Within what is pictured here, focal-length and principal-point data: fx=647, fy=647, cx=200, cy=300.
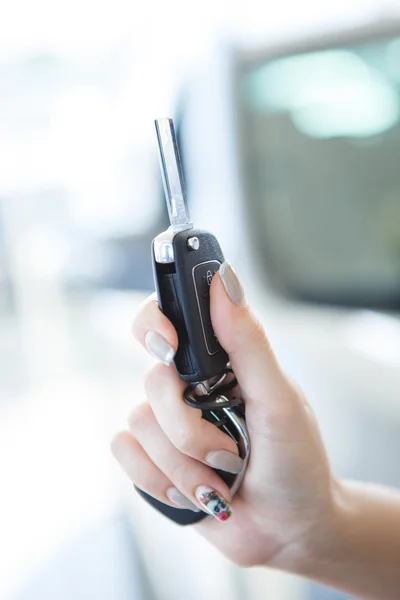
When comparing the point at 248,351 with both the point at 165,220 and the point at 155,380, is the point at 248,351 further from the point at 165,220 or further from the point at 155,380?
the point at 165,220

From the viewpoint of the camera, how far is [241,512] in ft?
2.07

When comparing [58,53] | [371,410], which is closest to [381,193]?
[371,410]

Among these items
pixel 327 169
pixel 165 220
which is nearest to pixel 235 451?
pixel 327 169

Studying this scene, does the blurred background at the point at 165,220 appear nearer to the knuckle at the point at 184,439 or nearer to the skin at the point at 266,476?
the skin at the point at 266,476

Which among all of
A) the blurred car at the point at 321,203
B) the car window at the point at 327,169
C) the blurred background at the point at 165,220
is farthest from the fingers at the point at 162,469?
the car window at the point at 327,169

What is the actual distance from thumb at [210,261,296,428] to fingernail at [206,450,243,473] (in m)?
0.04

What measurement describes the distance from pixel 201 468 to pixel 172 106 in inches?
40.7

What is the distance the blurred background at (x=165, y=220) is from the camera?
48.5 inches

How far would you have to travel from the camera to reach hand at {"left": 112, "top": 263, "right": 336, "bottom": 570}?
1.61ft

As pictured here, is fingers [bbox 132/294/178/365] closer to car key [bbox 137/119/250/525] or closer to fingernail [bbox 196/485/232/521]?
car key [bbox 137/119/250/525]

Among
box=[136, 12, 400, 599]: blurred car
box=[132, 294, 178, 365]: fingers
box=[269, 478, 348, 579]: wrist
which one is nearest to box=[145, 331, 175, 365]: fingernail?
box=[132, 294, 178, 365]: fingers

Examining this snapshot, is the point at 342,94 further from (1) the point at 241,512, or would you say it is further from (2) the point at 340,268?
(1) the point at 241,512

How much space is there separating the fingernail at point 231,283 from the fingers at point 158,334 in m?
0.05

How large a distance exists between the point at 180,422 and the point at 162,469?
8 cm
